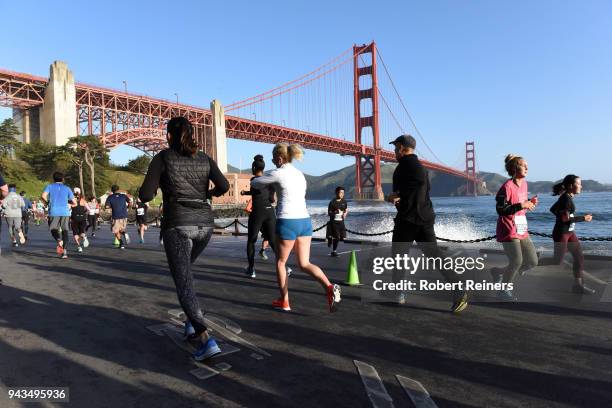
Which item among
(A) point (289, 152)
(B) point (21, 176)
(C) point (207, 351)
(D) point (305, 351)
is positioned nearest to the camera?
(C) point (207, 351)

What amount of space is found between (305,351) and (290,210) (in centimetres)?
140

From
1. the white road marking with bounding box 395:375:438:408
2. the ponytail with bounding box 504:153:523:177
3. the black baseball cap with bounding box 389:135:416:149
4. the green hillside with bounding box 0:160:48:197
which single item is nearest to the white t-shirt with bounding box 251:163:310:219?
the black baseball cap with bounding box 389:135:416:149

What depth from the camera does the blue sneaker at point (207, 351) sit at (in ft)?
9.07

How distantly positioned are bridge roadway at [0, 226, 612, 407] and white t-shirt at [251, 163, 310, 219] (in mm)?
1052

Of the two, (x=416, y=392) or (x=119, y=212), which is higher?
(x=119, y=212)

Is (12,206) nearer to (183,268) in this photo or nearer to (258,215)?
(258,215)

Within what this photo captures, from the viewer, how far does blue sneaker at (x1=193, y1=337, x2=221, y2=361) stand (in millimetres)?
2766

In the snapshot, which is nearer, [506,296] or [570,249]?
[506,296]

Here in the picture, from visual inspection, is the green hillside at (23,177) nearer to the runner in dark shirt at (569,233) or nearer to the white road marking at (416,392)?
the runner in dark shirt at (569,233)

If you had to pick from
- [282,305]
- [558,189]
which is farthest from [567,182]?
[282,305]

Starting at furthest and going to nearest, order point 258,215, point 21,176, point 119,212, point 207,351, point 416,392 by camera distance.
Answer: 1. point 21,176
2. point 119,212
3. point 258,215
4. point 207,351
5. point 416,392

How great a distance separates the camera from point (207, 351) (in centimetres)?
278

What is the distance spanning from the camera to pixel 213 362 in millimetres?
2773

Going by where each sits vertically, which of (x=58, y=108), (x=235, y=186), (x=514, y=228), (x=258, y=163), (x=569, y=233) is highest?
(x=58, y=108)
